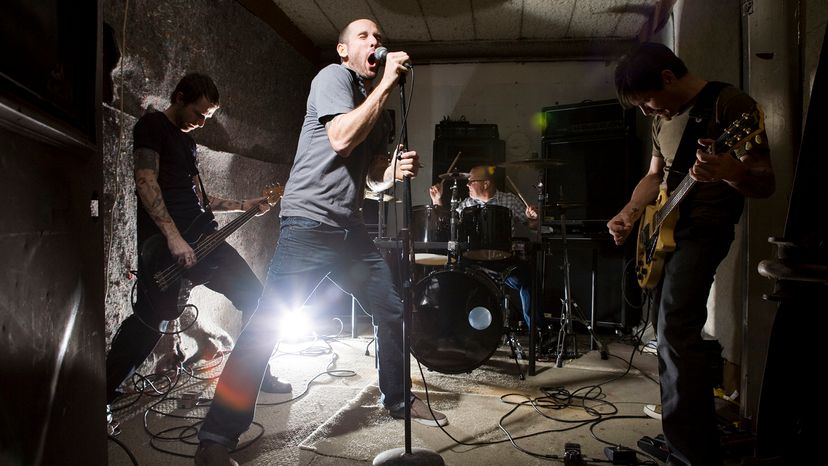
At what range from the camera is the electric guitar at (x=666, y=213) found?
1757 mm

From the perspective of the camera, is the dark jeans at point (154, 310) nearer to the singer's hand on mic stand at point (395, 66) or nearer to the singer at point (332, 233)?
the singer at point (332, 233)

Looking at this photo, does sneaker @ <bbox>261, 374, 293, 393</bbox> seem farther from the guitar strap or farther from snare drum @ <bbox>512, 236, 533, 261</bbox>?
the guitar strap

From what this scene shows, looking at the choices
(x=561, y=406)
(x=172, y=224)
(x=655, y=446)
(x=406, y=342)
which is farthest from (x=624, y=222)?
(x=172, y=224)

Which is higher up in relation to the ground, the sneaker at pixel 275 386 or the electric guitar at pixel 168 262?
the electric guitar at pixel 168 262

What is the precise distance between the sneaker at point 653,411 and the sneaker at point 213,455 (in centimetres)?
221

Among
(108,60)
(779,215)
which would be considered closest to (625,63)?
(779,215)

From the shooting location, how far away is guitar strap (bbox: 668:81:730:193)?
2.03 m

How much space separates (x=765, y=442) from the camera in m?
0.72

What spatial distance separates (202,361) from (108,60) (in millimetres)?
2242

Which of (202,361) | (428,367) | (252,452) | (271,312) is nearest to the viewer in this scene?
(271,312)

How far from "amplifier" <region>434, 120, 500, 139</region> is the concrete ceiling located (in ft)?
3.51

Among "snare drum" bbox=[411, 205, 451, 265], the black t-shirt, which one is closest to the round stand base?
the black t-shirt

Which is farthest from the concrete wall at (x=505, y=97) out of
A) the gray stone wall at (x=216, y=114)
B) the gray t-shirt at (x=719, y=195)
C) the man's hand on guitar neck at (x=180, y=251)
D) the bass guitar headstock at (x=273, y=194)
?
the gray t-shirt at (x=719, y=195)

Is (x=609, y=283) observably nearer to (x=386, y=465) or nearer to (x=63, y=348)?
(x=386, y=465)
